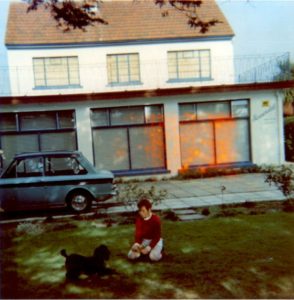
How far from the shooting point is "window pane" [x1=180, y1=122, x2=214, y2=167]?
8117mm

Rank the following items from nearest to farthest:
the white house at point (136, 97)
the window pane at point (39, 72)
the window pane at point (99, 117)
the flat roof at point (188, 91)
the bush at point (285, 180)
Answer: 1. the white house at point (136, 97)
2. the bush at point (285, 180)
3. the window pane at point (39, 72)
4. the window pane at point (99, 117)
5. the flat roof at point (188, 91)

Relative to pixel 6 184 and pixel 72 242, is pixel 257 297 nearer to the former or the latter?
pixel 72 242

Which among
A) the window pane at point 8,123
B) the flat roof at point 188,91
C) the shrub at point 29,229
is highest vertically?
the flat roof at point 188,91

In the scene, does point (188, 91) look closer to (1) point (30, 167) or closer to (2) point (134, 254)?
(1) point (30, 167)

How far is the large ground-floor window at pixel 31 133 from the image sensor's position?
6.44 metres

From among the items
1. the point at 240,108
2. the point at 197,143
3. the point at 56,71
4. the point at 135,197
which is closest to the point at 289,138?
the point at 240,108

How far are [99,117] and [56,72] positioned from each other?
1583 millimetres

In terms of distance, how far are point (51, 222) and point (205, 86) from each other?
20.7ft

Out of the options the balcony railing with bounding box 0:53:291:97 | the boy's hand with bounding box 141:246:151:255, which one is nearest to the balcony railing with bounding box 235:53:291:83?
the balcony railing with bounding box 0:53:291:97

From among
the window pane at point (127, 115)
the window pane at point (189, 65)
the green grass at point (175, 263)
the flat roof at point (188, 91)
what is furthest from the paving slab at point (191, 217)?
the window pane at point (189, 65)

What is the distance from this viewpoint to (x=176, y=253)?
4.58 meters

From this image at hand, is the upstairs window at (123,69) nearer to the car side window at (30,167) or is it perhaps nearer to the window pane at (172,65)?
the window pane at (172,65)

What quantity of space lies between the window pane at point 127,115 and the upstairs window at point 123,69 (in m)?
1.03

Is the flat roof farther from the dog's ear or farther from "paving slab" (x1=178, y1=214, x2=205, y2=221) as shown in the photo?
the dog's ear
